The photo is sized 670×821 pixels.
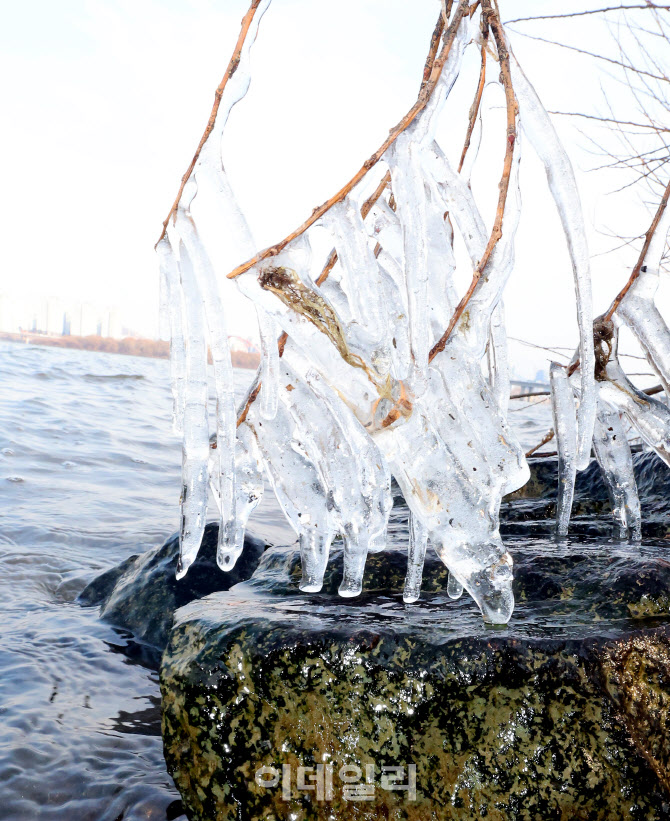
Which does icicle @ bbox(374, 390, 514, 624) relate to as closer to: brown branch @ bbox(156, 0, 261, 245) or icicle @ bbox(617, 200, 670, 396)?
brown branch @ bbox(156, 0, 261, 245)

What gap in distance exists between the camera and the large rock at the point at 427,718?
1.73m

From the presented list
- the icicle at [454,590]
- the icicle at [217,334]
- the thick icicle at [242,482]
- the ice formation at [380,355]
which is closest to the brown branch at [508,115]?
the ice formation at [380,355]

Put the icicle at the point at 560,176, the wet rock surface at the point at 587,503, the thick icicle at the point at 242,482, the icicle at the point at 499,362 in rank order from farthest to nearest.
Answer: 1. the wet rock surface at the point at 587,503
2. the thick icicle at the point at 242,482
3. the icicle at the point at 499,362
4. the icicle at the point at 560,176

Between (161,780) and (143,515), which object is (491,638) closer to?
(161,780)

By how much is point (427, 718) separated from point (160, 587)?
2337 millimetres

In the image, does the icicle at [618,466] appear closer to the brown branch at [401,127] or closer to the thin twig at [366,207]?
the thin twig at [366,207]

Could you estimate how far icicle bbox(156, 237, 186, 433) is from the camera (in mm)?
1820

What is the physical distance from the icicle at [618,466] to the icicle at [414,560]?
103 cm

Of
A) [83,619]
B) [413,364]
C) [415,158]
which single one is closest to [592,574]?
[413,364]

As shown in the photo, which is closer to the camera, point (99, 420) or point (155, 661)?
point (155, 661)

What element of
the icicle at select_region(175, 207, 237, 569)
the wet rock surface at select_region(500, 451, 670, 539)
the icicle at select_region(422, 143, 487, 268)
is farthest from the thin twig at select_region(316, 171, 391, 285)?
the wet rock surface at select_region(500, 451, 670, 539)

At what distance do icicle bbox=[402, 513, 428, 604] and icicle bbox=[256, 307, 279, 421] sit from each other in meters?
0.59

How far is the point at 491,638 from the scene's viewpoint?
5.91 feet

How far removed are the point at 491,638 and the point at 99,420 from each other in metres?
11.8
